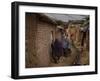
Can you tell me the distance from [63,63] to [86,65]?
0.50 feet

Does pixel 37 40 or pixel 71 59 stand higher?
pixel 37 40

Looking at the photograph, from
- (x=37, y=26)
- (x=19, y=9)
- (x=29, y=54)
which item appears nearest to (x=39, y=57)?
(x=29, y=54)

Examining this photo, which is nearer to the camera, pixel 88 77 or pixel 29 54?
pixel 29 54

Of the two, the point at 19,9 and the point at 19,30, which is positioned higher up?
the point at 19,9

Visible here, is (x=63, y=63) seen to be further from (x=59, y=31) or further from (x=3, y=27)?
(x=3, y=27)

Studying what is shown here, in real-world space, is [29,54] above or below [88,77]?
above

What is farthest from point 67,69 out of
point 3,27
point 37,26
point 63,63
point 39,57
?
point 3,27

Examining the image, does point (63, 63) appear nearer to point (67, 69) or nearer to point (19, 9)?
point (67, 69)

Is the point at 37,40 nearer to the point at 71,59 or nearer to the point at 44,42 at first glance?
the point at 44,42

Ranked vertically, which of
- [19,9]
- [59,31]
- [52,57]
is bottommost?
[52,57]

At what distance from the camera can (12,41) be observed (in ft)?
4.94

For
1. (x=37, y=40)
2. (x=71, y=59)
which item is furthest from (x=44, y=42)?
(x=71, y=59)

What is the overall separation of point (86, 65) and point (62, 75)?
6.7 inches

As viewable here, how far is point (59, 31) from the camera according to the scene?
5.29ft
